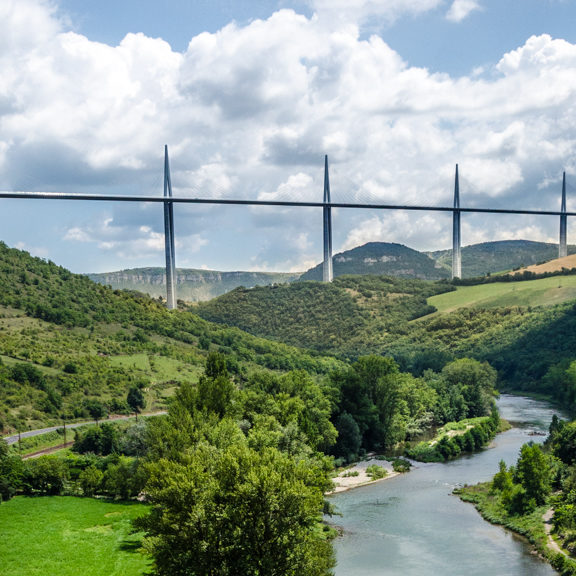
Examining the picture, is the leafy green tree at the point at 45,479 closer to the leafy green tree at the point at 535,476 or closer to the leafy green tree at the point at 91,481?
the leafy green tree at the point at 91,481

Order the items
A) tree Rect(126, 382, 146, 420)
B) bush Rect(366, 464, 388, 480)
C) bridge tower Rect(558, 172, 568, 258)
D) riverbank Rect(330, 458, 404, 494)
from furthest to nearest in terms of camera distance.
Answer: bridge tower Rect(558, 172, 568, 258)
tree Rect(126, 382, 146, 420)
bush Rect(366, 464, 388, 480)
riverbank Rect(330, 458, 404, 494)

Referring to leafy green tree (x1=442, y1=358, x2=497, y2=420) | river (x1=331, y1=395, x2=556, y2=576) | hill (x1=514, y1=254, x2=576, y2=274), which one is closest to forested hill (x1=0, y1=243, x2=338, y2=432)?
leafy green tree (x1=442, y1=358, x2=497, y2=420)

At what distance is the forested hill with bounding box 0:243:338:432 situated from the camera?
4178 centimetres

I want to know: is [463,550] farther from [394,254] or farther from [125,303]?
[394,254]

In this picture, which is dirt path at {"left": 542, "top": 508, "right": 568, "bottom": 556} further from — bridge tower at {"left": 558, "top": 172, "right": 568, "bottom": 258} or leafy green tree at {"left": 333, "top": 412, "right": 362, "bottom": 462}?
bridge tower at {"left": 558, "top": 172, "right": 568, "bottom": 258}

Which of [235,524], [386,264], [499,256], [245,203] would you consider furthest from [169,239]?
[499,256]

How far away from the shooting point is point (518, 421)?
47.4 metres

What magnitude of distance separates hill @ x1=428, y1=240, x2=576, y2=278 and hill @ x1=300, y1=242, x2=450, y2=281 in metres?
4.73

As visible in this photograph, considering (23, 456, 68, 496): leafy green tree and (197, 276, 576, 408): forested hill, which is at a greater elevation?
(197, 276, 576, 408): forested hill

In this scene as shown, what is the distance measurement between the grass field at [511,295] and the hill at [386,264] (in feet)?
200

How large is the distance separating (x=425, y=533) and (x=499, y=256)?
494ft

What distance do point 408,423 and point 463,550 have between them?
2070 cm

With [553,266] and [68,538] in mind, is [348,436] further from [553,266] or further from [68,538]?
[553,266]

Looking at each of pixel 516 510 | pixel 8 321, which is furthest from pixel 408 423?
pixel 8 321
